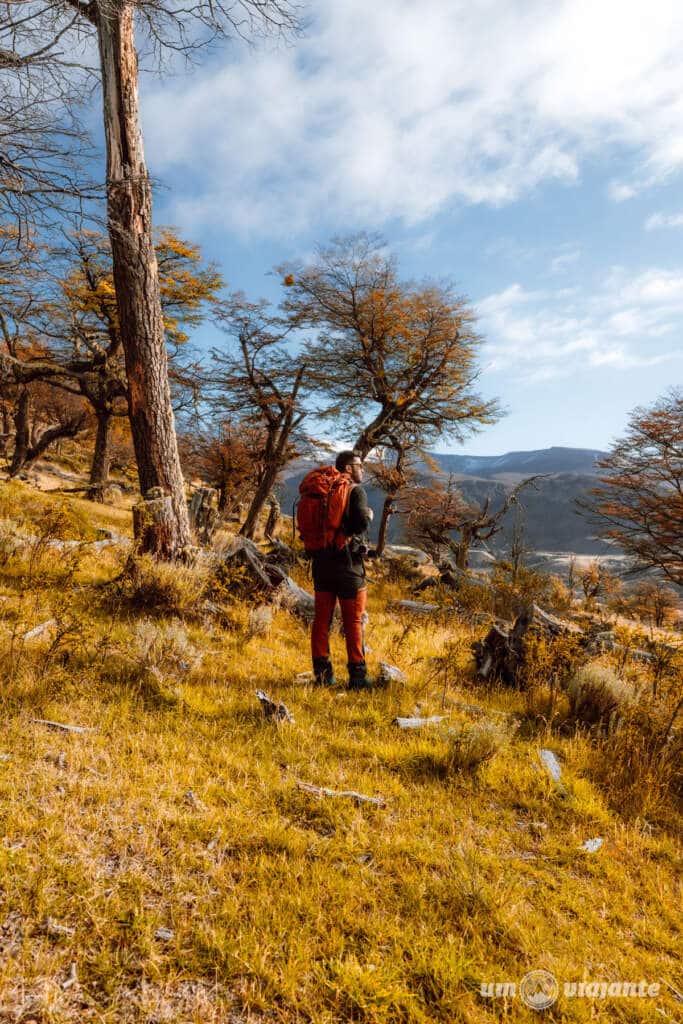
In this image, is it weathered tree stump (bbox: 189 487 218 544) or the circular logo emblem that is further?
weathered tree stump (bbox: 189 487 218 544)

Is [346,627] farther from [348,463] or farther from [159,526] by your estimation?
[159,526]

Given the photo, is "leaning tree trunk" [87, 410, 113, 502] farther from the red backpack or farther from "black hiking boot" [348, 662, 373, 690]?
"black hiking boot" [348, 662, 373, 690]

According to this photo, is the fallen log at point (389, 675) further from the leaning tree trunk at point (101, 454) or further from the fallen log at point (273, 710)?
the leaning tree trunk at point (101, 454)

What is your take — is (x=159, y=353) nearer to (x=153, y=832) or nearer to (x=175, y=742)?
(x=175, y=742)

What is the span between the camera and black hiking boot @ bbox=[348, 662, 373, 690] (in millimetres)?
4617

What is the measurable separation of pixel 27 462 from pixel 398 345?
54.6 feet

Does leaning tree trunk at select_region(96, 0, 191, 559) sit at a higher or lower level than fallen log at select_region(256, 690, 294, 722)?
higher

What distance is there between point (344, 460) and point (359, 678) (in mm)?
2402

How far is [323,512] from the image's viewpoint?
465 cm

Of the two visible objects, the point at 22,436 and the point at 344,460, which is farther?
the point at 22,436

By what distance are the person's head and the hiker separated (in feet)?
0.96

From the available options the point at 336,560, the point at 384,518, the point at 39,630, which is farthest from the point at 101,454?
the point at 336,560

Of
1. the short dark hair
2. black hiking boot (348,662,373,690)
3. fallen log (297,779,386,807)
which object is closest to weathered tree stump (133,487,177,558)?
the short dark hair

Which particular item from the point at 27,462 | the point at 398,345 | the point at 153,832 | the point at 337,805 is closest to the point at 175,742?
the point at 153,832
